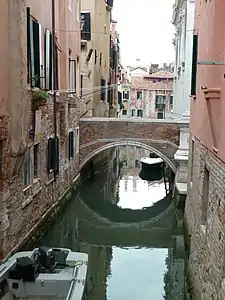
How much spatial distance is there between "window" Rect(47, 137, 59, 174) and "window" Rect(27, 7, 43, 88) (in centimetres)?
205

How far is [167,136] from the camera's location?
51.0 feet

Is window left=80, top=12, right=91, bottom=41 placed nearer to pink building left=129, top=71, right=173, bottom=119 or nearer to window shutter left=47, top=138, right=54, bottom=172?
window shutter left=47, top=138, right=54, bottom=172

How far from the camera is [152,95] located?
41.2m

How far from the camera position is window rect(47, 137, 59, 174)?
1115 cm

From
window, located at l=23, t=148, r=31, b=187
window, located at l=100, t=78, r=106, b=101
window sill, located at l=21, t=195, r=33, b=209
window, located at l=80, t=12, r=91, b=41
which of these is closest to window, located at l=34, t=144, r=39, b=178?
window, located at l=23, t=148, r=31, b=187

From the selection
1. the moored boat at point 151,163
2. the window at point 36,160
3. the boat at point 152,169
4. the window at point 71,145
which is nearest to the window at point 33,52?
the window at point 36,160

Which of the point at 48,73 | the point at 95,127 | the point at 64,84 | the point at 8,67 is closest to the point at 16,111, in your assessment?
the point at 8,67

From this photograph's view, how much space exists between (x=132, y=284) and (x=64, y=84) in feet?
20.8

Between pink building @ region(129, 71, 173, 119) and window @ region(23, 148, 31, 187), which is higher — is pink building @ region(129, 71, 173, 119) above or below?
above

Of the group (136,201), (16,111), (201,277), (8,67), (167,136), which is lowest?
(136,201)

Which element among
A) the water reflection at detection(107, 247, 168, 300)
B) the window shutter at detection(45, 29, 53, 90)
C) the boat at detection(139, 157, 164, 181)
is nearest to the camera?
the water reflection at detection(107, 247, 168, 300)

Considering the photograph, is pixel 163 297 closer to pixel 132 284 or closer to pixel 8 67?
pixel 132 284

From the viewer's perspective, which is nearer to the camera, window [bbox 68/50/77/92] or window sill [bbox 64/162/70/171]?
window sill [bbox 64/162/70/171]

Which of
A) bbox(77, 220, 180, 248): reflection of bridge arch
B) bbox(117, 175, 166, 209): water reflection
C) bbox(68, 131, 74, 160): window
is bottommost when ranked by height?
bbox(117, 175, 166, 209): water reflection
